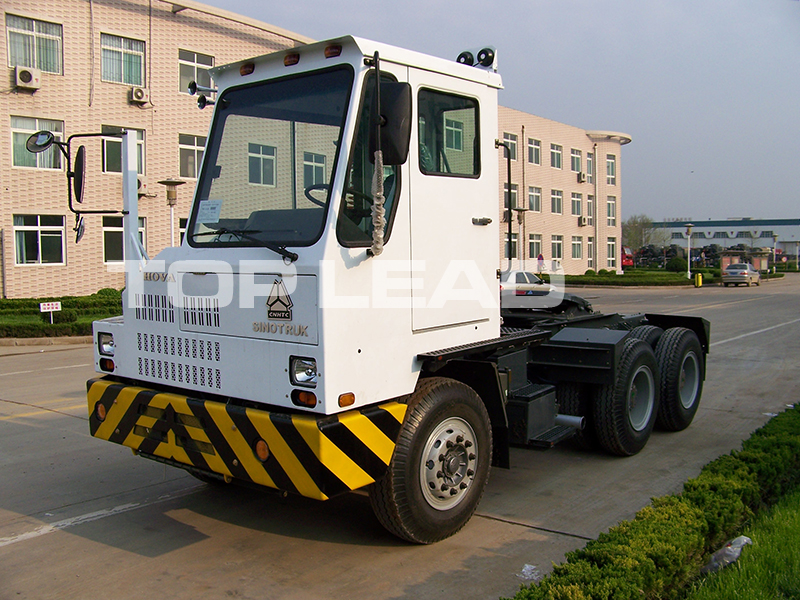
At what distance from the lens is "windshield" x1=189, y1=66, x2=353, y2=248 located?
4.16 metres

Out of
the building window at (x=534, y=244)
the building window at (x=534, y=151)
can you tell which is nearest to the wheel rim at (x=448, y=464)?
the building window at (x=534, y=244)

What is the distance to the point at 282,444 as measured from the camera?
390 centimetres

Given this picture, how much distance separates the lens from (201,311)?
4410 mm

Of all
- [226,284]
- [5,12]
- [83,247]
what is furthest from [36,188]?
[226,284]

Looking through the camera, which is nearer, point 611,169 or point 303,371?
point 303,371

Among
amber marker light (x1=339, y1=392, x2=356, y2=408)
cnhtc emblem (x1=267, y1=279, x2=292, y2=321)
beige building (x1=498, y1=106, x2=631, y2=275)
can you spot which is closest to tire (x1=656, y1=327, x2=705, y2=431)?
amber marker light (x1=339, y1=392, x2=356, y2=408)

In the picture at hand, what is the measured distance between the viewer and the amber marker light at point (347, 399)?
3881 mm

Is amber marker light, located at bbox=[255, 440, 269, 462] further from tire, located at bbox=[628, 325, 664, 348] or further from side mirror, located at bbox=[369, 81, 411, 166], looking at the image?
tire, located at bbox=[628, 325, 664, 348]

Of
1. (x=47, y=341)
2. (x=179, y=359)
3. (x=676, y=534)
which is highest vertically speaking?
(x=179, y=359)

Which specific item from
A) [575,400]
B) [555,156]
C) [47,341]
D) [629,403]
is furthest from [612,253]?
[575,400]

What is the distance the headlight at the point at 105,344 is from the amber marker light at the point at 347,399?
2.03 metres

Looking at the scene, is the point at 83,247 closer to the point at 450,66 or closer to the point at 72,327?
the point at 72,327

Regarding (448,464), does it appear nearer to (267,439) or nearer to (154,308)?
(267,439)

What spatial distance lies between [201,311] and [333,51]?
1.77 metres
